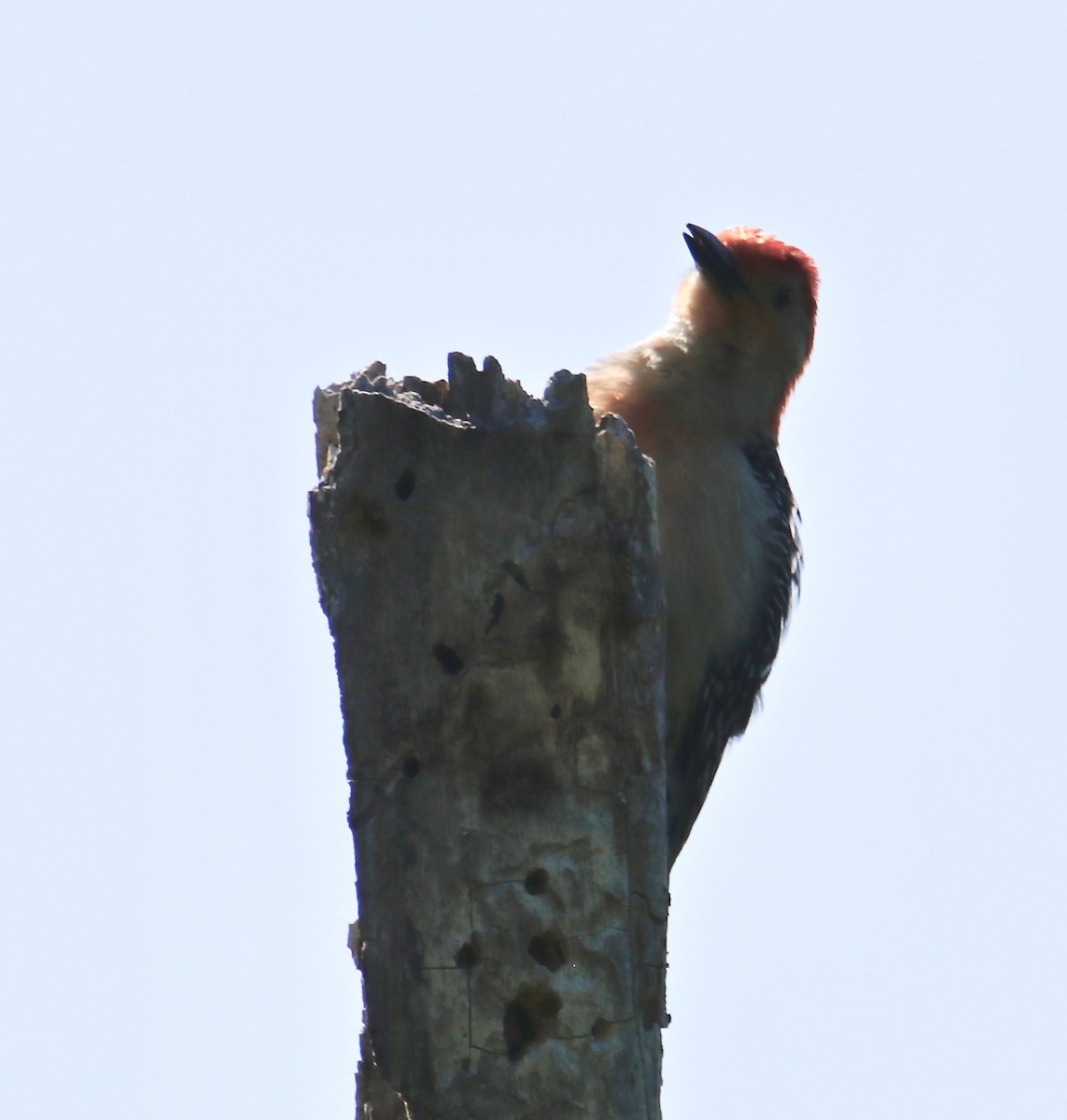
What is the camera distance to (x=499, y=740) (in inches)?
195

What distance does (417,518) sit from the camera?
197 inches

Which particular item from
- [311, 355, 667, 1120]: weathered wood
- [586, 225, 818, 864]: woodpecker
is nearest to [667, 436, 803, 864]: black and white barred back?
[586, 225, 818, 864]: woodpecker

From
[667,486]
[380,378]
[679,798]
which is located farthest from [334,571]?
[679,798]

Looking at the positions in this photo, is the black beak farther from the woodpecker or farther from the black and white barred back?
the black and white barred back

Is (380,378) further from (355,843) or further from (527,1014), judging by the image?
(527,1014)

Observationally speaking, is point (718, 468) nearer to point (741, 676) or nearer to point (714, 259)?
point (741, 676)

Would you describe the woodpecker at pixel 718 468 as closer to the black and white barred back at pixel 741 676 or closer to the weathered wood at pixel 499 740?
the black and white barred back at pixel 741 676

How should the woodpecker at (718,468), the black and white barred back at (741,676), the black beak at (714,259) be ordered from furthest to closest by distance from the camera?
the black beak at (714,259)
the black and white barred back at (741,676)
the woodpecker at (718,468)

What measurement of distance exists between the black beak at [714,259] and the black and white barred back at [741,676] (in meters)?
0.69

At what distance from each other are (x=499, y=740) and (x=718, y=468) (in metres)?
2.13

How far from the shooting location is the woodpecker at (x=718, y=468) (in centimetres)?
654

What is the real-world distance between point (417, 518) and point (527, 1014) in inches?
57.9

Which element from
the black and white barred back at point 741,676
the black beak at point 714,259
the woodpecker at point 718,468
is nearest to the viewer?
the woodpecker at point 718,468

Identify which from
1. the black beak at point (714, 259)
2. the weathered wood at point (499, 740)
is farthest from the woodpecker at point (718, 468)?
the weathered wood at point (499, 740)
